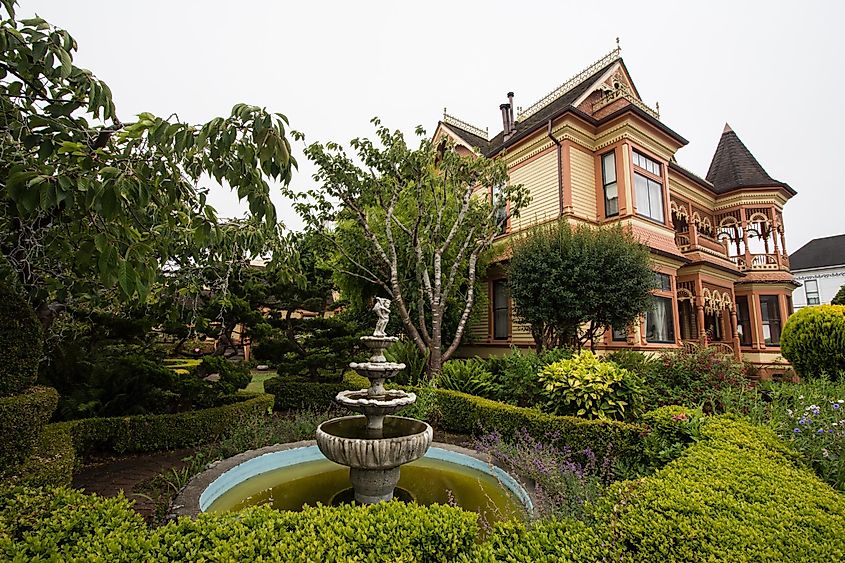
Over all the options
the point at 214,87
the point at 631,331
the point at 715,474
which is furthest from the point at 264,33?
the point at 631,331

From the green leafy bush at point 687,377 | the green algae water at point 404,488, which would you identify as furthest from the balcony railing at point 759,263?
the green algae water at point 404,488

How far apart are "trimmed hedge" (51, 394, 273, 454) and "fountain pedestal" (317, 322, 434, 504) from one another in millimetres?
3605

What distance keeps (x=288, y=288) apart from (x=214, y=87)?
542 cm

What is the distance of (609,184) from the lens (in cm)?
1396

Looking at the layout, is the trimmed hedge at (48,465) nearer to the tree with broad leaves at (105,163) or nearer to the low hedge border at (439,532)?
the low hedge border at (439,532)

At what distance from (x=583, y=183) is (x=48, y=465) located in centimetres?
1443

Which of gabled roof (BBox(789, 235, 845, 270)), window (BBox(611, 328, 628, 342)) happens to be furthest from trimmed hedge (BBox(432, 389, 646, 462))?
gabled roof (BBox(789, 235, 845, 270))

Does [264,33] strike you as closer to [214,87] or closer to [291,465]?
[214,87]

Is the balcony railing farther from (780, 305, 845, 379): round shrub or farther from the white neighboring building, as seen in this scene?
the white neighboring building

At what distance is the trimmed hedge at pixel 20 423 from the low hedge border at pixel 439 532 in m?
1.80

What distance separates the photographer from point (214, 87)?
6363mm

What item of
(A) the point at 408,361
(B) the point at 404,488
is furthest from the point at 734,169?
(B) the point at 404,488

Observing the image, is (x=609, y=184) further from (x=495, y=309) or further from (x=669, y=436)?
(x=669, y=436)

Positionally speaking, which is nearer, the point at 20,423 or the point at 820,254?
the point at 20,423
